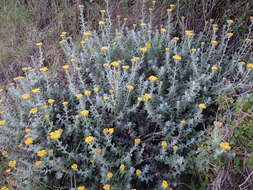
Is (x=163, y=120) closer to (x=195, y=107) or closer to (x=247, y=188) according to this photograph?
(x=195, y=107)

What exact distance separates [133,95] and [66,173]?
2.83ft

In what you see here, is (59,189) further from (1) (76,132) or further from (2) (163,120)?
(2) (163,120)

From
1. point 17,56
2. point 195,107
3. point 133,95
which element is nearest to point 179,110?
point 195,107

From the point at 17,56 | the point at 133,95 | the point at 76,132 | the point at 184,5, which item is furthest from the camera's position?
the point at 17,56

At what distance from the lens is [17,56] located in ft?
12.8

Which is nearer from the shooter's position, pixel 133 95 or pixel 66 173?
pixel 66 173

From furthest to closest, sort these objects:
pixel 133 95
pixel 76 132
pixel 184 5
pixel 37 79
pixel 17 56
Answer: pixel 17 56, pixel 184 5, pixel 37 79, pixel 133 95, pixel 76 132

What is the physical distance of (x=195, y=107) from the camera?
82.8 inches

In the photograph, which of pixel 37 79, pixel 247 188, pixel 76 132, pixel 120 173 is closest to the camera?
pixel 247 188

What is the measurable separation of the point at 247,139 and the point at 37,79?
1925 millimetres

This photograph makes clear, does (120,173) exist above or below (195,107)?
below

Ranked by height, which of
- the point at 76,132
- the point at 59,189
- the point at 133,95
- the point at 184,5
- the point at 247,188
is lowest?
the point at 59,189

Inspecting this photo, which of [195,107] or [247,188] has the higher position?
[195,107]

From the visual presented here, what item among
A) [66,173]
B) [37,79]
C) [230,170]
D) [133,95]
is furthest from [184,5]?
[66,173]
